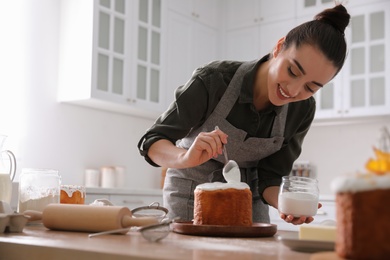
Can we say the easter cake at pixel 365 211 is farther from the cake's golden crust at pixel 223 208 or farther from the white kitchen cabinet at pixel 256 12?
the white kitchen cabinet at pixel 256 12

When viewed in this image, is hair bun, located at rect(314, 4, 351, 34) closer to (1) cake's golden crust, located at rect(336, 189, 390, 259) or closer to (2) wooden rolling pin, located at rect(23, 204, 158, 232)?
(2) wooden rolling pin, located at rect(23, 204, 158, 232)

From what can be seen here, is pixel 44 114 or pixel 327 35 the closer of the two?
pixel 327 35

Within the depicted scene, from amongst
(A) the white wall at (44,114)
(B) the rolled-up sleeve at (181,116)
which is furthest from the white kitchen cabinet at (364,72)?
(B) the rolled-up sleeve at (181,116)

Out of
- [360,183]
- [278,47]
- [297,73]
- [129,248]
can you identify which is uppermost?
[278,47]

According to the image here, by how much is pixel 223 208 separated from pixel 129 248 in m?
0.43

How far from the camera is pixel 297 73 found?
1.58m

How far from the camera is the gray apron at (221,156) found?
5.66 ft

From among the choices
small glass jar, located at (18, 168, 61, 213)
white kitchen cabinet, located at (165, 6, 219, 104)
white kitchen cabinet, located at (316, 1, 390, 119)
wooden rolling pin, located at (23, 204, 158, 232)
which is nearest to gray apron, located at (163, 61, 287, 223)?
small glass jar, located at (18, 168, 61, 213)

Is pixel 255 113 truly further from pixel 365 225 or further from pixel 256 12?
pixel 256 12

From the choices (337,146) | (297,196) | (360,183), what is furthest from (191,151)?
(337,146)

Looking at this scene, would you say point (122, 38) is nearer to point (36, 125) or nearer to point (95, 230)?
point (36, 125)

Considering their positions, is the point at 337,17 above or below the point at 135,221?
above

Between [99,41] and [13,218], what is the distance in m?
2.86

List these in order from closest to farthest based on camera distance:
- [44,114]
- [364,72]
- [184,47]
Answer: [44,114] < [364,72] < [184,47]
